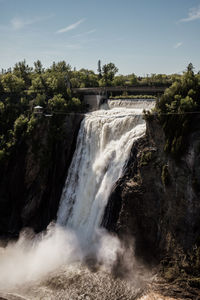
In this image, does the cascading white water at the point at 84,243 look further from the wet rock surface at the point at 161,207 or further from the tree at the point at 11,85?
the tree at the point at 11,85

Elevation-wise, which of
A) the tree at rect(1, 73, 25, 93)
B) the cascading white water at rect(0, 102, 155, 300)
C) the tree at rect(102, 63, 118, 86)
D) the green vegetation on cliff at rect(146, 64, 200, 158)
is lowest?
the cascading white water at rect(0, 102, 155, 300)

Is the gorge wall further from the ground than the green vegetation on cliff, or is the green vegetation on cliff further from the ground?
the green vegetation on cliff

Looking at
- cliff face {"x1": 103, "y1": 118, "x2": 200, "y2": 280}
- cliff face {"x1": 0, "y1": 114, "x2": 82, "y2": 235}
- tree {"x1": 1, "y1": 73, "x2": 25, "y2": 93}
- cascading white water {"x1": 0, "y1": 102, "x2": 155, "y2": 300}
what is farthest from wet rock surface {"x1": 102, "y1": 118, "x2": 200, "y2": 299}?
tree {"x1": 1, "y1": 73, "x2": 25, "y2": 93}

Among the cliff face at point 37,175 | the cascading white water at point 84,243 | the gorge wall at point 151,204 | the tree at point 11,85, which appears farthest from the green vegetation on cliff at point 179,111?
the tree at point 11,85

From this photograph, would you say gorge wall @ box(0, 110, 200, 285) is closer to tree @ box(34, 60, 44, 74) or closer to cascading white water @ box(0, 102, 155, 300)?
cascading white water @ box(0, 102, 155, 300)

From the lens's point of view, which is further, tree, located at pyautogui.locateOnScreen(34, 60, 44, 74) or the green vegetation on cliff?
tree, located at pyautogui.locateOnScreen(34, 60, 44, 74)

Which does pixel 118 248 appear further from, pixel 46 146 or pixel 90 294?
pixel 46 146

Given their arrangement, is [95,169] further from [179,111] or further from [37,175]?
[179,111]

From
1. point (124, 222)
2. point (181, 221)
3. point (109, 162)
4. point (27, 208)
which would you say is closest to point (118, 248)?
point (124, 222)
